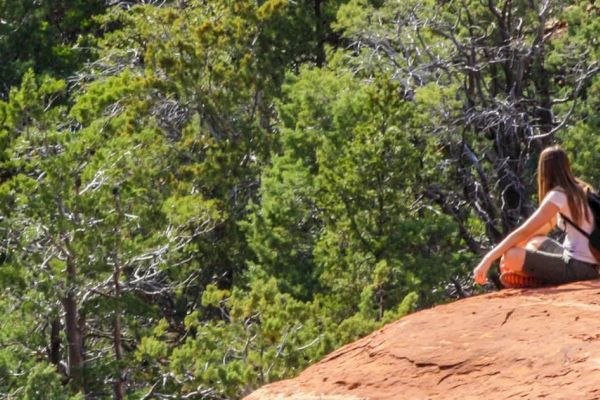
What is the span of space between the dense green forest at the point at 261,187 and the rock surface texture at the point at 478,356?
26.8ft

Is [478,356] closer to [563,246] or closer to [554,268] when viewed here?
[554,268]

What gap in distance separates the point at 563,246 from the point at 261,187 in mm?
12783

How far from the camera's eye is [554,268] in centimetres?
775

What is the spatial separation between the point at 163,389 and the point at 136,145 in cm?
352

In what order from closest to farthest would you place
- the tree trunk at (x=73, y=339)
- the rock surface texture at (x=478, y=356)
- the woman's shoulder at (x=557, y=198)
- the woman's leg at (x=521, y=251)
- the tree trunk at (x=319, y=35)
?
the rock surface texture at (x=478, y=356)
the woman's shoulder at (x=557, y=198)
the woman's leg at (x=521, y=251)
the tree trunk at (x=73, y=339)
the tree trunk at (x=319, y=35)

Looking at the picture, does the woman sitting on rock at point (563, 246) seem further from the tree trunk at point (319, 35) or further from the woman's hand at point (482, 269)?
the tree trunk at point (319, 35)

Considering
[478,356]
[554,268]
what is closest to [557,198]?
[554,268]

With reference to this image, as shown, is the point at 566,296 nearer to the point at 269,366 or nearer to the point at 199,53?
the point at 269,366

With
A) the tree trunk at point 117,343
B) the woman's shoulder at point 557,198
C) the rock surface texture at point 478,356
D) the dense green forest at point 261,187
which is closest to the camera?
the rock surface texture at point 478,356

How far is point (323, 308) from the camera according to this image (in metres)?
16.8

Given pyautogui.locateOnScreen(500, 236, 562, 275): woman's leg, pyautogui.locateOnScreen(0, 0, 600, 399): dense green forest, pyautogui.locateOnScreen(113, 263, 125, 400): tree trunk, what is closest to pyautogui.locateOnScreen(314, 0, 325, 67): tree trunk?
pyautogui.locateOnScreen(0, 0, 600, 399): dense green forest

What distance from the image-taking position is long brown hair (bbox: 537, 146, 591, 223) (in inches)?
303

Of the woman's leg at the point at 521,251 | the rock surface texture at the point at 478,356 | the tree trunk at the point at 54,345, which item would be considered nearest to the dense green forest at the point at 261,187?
the tree trunk at the point at 54,345

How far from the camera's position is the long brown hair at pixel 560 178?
769cm
